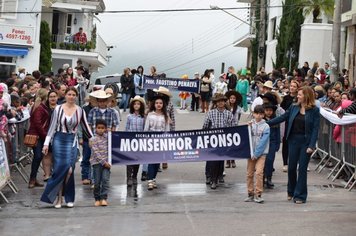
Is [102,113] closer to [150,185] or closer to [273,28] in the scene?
[150,185]

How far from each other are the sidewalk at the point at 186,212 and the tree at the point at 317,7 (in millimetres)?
25459

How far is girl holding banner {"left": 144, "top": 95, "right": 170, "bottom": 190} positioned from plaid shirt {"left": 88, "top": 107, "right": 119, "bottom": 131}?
2.53ft

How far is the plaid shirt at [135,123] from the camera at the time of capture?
1394cm

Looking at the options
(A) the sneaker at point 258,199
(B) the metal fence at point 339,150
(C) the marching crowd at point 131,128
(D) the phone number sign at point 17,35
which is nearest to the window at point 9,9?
(D) the phone number sign at point 17,35

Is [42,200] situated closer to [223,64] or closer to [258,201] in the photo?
[258,201]

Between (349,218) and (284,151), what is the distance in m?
4.93

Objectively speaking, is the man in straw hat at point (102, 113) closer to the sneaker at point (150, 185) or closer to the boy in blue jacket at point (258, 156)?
the sneaker at point (150, 185)

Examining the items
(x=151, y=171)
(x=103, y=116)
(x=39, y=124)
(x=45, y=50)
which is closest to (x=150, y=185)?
(x=151, y=171)

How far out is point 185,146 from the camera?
1346cm

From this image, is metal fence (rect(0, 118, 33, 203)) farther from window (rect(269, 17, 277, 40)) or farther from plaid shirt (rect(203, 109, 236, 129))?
window (rect(269, 17, 277, 40))

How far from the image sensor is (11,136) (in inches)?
548

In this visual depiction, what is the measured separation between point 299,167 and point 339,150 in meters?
2.96

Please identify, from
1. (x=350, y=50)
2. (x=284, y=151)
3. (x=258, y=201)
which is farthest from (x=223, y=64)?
(x=258, y=201)

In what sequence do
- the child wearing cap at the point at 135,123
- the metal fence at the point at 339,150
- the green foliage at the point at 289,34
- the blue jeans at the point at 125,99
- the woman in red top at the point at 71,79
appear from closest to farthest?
the child wearing cap at the point at 135,123
the metal fence at the point at 339,150
the woman in red top at the point at 71,79
the blue jeans at the point at 125,99
the green foliage at the point at 289,34
